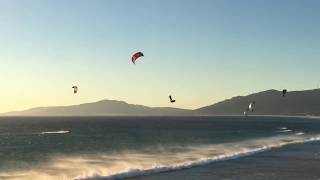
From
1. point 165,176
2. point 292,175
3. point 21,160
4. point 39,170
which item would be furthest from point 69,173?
point 21,160

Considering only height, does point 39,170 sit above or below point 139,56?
below

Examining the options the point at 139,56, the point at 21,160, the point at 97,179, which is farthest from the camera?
the point at 21,160

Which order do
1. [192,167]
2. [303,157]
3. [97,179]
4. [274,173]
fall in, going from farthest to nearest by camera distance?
1. [303,157]
2. [192,167]
3. [274,173]
4. [97,179]

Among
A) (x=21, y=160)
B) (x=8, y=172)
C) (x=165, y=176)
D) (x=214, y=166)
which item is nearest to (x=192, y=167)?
(x=214, y=166)

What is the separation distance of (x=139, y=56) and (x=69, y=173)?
1051 cm

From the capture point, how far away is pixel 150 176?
3447 cm

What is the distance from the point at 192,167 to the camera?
4022 centimetres

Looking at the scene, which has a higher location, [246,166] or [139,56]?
[139,56]

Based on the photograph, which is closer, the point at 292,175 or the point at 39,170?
the point at 292,175

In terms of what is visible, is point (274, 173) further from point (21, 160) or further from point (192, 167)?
point (21, 160)

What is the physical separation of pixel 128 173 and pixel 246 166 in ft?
34.1

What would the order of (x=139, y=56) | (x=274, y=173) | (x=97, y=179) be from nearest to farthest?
(x=97, y=179) → (x=274, y=173) → (x=139, y=56)

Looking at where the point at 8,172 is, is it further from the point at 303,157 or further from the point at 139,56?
the point at 303,157

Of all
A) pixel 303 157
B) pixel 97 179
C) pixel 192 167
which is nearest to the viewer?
pixel 97 179
